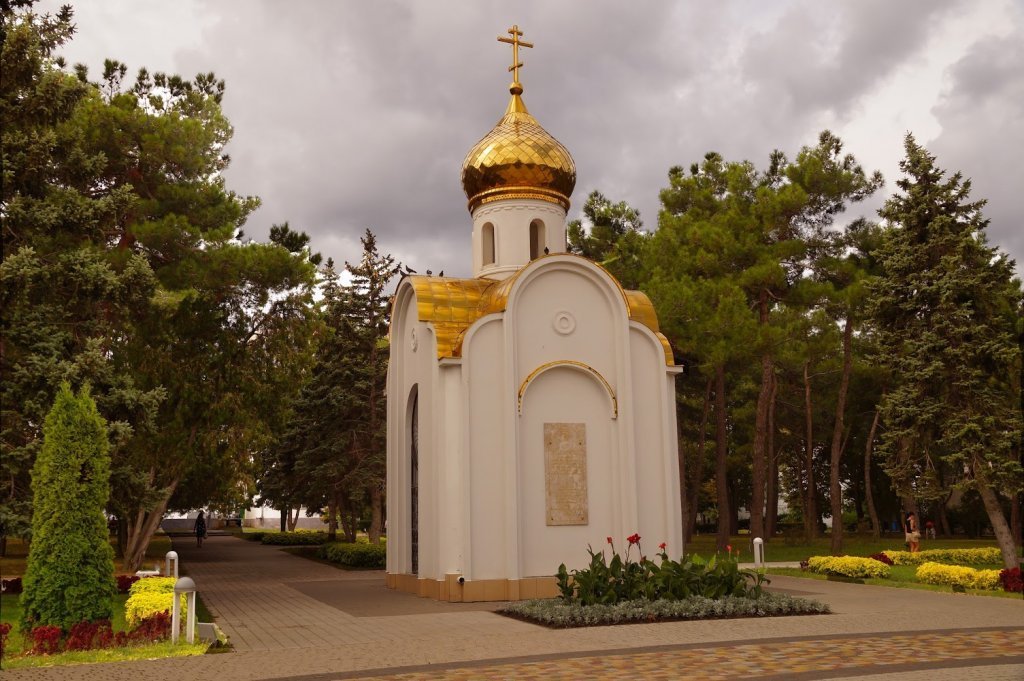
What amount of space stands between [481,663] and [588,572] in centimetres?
380

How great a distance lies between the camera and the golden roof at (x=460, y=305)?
49.7 ft

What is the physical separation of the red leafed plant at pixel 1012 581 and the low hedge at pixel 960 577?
0.72ft

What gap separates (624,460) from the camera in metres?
15.3

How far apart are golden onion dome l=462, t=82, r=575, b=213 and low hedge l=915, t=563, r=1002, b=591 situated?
9776 mm

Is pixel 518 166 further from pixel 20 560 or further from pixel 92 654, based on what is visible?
pixel 20 560

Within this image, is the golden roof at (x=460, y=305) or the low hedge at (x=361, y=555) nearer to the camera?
the golden roof at (x=460, y=305)

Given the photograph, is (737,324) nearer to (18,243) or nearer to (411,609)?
(411,609)

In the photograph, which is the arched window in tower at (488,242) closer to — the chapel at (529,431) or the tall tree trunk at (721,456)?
the chapel at (529,431)

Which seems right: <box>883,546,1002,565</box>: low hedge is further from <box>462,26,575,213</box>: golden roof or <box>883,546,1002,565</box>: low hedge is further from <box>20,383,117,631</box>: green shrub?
<box>20,383,117,631</box>: green shrub

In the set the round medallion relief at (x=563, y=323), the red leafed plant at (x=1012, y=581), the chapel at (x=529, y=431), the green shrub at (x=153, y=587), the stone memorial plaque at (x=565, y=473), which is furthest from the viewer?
the round medallion relief at (x=563, y=323)

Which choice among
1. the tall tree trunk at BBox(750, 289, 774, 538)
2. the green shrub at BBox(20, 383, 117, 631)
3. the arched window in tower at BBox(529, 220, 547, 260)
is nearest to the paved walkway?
the green shrub at BBox(20, 383, 117, 631)

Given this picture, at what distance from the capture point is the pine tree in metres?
17.7

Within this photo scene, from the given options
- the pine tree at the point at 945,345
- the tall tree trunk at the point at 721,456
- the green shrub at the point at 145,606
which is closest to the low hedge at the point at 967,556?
the pine tree at the point at 945,345

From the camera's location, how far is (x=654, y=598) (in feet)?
39.7
